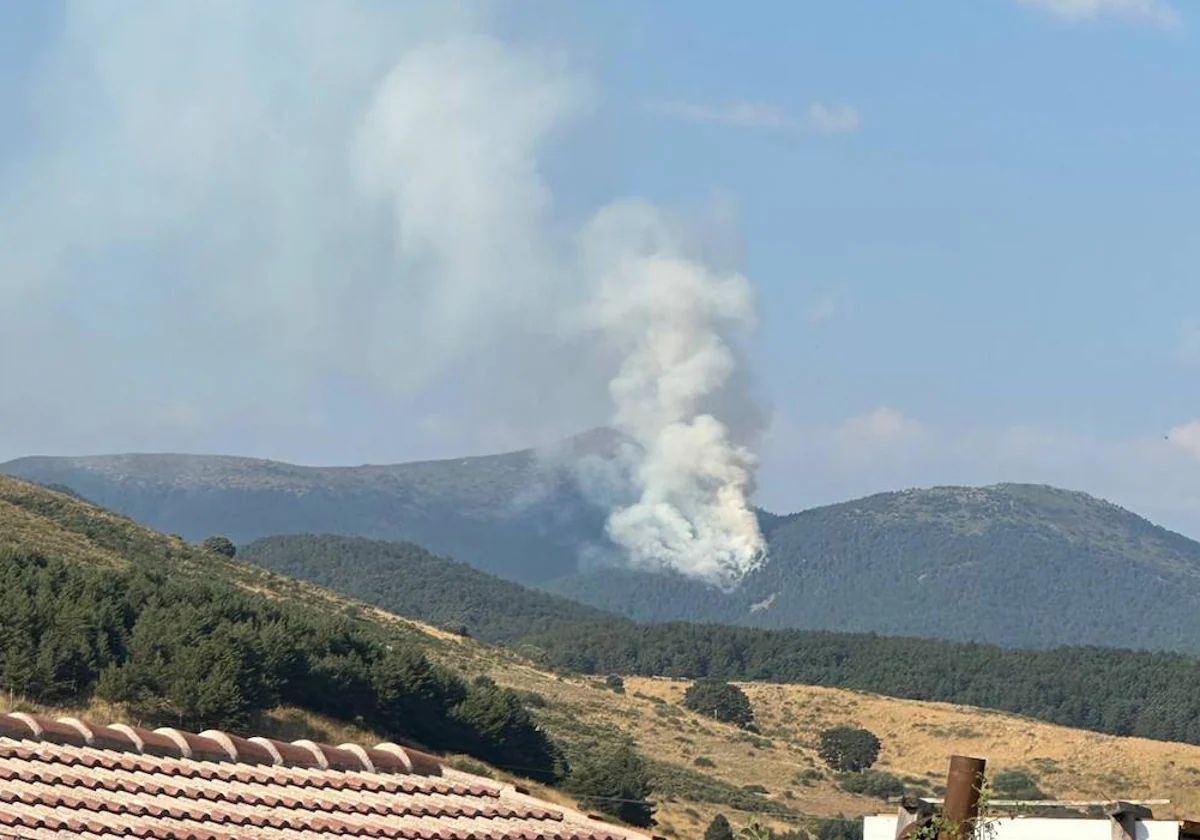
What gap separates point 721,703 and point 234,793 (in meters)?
94.9

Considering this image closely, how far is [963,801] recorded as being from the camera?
1669 cm

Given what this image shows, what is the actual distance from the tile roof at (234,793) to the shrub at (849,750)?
241 ft

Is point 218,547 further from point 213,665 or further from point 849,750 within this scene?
point 213,665

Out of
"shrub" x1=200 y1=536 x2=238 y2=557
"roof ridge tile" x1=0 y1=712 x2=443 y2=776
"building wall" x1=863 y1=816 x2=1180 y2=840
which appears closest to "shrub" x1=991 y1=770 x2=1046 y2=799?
"shrub" x1=200 y1=536 x2=238 y2=557

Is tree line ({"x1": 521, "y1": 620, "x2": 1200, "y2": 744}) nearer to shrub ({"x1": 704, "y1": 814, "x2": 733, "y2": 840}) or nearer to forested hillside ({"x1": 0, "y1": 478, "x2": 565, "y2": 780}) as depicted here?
forested hillside ({"x1": 0, "y1": 478, "x2": 565, "y2": 780})

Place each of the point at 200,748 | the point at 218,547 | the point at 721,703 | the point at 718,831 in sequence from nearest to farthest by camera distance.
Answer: the point at 200,748 → the point at 718,831 → the point at 721,703 → the point at 218,547

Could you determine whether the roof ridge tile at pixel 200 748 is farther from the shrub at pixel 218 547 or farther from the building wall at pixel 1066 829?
the shrub at pixel 218 547

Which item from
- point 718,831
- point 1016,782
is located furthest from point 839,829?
point 1016,782

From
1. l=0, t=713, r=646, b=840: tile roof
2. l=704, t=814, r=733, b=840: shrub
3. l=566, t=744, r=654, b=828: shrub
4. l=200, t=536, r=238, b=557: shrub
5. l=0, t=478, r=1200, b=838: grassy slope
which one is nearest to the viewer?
l=0, t=713, r=646, b=840: tile roof

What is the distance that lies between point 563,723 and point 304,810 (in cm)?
6908

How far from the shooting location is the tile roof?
2106 cm

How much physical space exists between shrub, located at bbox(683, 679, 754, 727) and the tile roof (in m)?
89.2

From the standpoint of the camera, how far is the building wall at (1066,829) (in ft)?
59.4

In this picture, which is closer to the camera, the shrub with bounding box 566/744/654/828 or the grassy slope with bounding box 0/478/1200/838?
the shrub with bounding box 566/744/654/828
